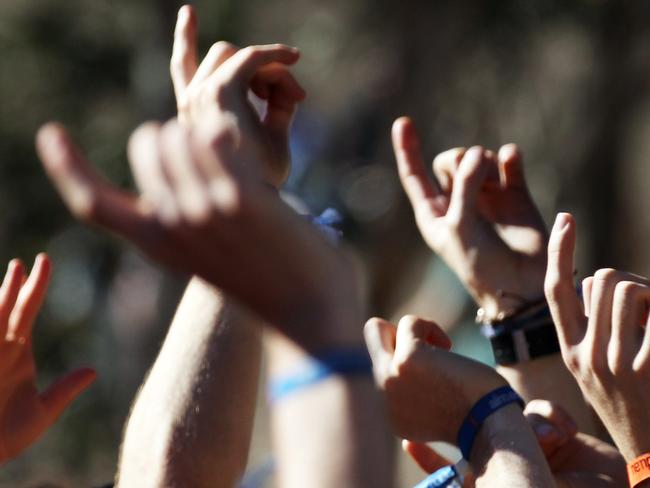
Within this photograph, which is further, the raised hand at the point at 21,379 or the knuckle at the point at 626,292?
the raised hand at the point at 21,379

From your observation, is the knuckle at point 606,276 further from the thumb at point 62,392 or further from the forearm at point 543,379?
the thumb at point 62,392

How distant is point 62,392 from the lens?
88.7 inches

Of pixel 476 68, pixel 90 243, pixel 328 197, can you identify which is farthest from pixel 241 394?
pixel 90 243

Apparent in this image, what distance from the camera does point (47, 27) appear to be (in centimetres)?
1037

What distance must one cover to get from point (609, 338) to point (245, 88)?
0.72 m

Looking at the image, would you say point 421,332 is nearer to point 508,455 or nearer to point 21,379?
point 508,455

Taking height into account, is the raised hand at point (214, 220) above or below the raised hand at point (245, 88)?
above

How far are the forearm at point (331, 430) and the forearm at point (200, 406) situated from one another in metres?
0.79

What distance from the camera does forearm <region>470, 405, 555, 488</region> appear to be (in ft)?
5.76

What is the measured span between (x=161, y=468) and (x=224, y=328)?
26cm

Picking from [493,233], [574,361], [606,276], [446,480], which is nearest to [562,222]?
[606,276]

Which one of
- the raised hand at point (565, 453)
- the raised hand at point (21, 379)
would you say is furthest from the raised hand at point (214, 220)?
the raised hand at point (21, 379)

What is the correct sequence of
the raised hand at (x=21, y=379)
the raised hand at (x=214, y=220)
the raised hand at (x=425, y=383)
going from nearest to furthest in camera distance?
the raised hand at (x=214, y=220), the raised hand at (x=425, y=383), the raised hand at (x=21, y=379)

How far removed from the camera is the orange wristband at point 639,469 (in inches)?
75.4
